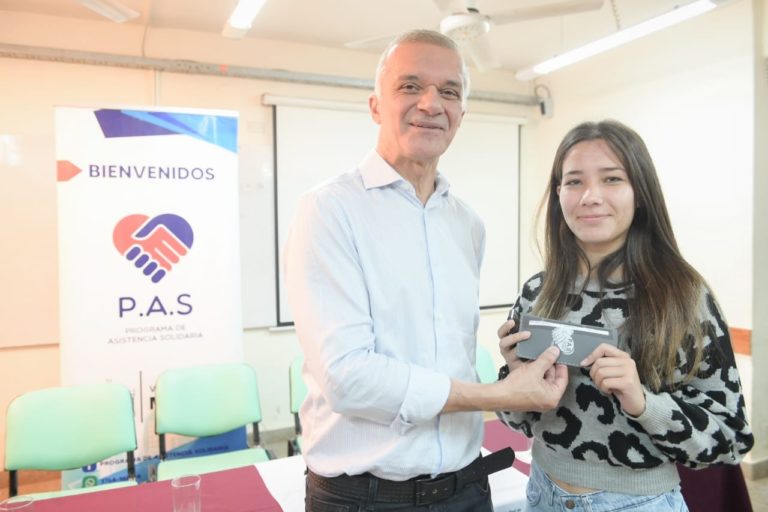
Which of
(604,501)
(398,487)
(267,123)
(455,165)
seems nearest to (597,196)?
(604,501)

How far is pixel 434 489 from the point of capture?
130 cm

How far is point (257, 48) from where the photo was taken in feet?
15.2

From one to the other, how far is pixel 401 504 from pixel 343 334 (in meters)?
0.45

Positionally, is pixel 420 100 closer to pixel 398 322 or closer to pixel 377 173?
pixel 377 173

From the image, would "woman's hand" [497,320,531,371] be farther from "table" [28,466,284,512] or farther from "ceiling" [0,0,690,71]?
"ceiling" [0,0,690,71]

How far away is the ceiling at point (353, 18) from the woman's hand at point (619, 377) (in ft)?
9.70

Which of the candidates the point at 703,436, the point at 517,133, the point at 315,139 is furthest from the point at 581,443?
the point at 517,133

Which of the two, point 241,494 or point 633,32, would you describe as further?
point 633,32

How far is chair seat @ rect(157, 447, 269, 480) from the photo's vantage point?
2.81 m

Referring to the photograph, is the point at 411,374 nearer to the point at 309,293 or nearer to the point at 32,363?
the point at 309,293

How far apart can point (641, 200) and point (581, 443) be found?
2.07ft

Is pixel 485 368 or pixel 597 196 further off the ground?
pixel 597 196

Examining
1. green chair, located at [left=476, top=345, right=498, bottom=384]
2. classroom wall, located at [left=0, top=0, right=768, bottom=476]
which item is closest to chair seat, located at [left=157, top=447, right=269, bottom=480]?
green chair, located at [left=476, top=345, right=498, bottom=384]

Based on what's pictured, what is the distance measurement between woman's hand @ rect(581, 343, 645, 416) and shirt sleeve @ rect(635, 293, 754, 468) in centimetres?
3
